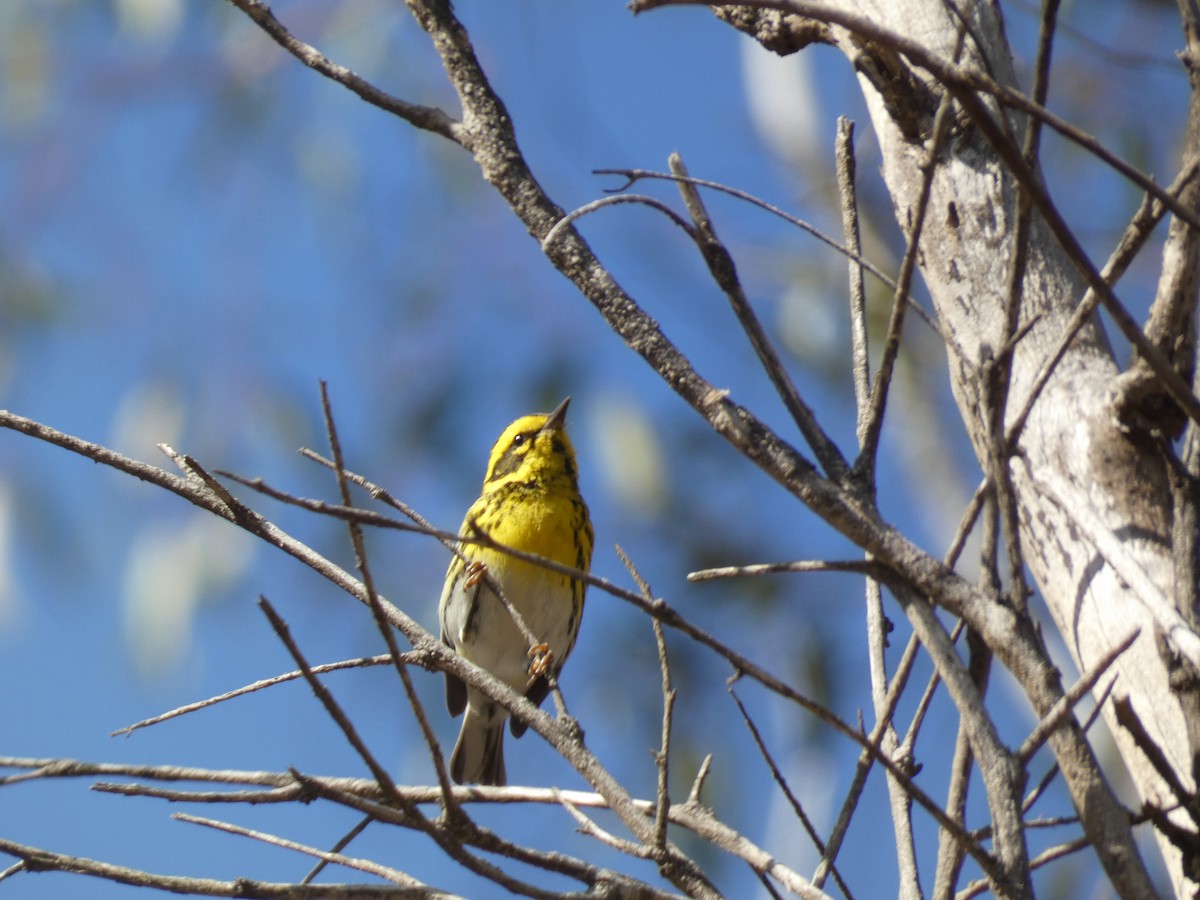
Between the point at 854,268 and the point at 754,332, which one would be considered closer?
the point at 754,332

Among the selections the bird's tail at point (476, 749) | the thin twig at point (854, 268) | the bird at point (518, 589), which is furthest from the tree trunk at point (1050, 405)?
the bird's tail at point (476, 749)

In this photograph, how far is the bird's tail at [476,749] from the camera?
14.8ft

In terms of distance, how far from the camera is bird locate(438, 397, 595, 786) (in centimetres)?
428

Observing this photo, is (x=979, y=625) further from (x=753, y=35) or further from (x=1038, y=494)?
(x=753, y=35)

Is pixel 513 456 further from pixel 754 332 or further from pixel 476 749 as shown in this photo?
pixel 754 332

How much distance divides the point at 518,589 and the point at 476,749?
0.61m

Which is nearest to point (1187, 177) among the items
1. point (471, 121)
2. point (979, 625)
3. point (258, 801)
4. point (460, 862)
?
point (979, 625)

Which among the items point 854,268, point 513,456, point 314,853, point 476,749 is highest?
point 513,456

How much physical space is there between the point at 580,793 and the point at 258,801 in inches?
12.5

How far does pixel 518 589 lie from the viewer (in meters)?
4.31

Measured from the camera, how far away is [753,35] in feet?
6.52

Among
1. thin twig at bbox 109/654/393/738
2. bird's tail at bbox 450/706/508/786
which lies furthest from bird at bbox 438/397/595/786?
thin twig at bbox 109/654/393/738

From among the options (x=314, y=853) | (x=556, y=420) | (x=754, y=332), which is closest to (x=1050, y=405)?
(x=754, y=332)

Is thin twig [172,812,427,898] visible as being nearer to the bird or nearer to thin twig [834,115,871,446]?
thin twig [834,115,871,446]
